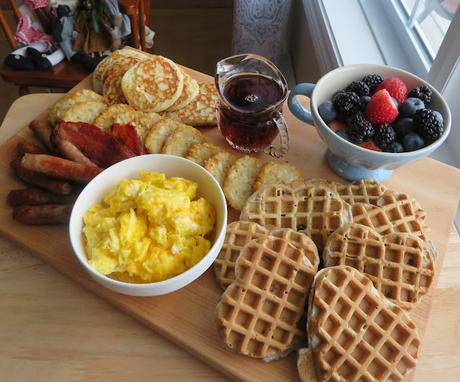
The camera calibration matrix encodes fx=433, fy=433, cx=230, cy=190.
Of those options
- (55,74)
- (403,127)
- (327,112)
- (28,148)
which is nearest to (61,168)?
(28,148)

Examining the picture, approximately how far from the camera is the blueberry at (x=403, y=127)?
129 cm

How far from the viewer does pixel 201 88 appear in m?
1.70

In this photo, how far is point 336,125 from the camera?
52.7 inches

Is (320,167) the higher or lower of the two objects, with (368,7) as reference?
lower

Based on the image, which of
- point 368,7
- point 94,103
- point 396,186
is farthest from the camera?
point 368,7

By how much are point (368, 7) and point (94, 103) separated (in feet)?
5.16

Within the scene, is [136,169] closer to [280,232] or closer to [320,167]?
[280,232]

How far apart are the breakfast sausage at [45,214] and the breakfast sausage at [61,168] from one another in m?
0.09

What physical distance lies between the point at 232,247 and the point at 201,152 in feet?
1.36

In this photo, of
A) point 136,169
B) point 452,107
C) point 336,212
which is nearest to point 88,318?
point 136,169

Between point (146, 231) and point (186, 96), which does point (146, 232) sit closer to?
point (146, 231)

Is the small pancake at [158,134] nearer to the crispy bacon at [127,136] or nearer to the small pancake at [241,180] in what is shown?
the crispy bacon at [127,136]

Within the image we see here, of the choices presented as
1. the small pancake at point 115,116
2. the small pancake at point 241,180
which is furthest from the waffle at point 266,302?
the small pancake at point 115,116

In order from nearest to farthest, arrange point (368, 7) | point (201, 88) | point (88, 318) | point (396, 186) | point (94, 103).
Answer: point (88, 318) < point (396, 186) < point (94, 103) < point (201, 88) < point (368, 7)
